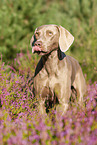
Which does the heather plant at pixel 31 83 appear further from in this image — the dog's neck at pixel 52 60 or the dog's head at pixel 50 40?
the dog's head at pixel 50 40

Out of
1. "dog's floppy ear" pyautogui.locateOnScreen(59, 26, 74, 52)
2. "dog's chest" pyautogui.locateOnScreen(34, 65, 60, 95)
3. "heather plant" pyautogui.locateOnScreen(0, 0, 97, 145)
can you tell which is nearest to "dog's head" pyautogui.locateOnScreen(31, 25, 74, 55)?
"dog's floppy ear" pyautogui.locateOnScreen(59, 26, 74, 52)

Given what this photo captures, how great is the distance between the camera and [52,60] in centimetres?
317

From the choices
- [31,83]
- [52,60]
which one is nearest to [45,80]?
[52,60]

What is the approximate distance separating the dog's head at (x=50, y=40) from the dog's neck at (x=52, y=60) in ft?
0.32

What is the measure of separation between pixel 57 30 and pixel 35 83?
34.0 inches

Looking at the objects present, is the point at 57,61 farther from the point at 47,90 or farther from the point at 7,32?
the point at 7,32

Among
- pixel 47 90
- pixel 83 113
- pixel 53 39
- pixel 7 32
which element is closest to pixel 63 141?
pixel 83 113

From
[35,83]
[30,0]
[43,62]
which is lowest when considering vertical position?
[35,83]

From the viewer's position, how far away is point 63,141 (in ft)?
5.76

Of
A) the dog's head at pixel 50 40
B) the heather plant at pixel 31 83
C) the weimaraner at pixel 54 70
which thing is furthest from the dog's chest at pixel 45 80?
the dog's head at pixel 50 40

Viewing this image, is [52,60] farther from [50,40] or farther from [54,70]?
[50,40]

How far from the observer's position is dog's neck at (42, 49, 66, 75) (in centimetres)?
313

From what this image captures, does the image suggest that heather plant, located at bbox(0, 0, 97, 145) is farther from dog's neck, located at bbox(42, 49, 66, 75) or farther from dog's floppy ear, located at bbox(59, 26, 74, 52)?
dog's floppy ear, located at bbox(59, 26, 74, 52)

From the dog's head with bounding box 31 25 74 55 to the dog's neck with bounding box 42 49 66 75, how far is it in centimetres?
10
